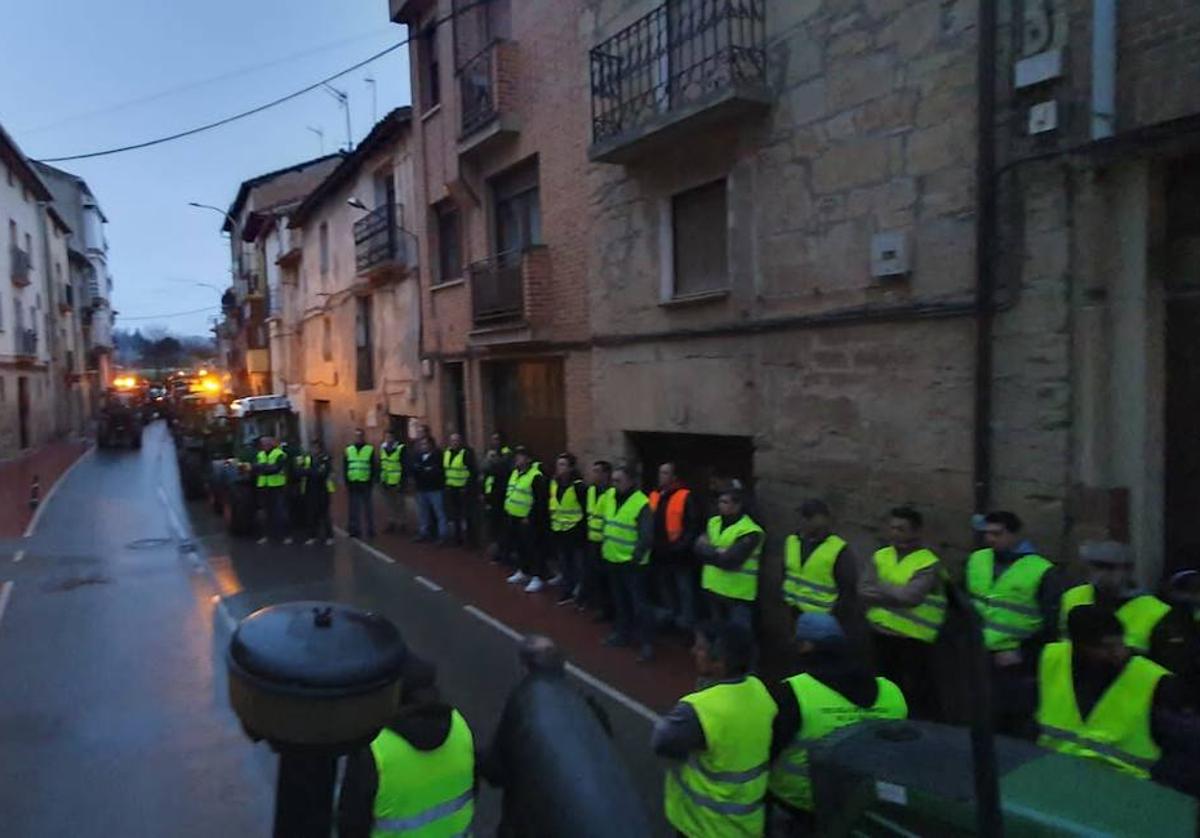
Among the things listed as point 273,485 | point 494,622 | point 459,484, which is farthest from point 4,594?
point 494,622

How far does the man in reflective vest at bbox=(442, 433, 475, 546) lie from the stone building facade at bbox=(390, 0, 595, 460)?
3.27ft

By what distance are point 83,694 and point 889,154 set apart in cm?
777

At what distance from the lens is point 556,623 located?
30.9 feet

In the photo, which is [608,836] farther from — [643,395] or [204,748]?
[643,395]

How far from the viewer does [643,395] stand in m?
10.3

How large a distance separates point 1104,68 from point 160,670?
858 centimetres

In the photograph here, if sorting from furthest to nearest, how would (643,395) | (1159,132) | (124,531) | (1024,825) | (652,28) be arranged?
1. (124,531)
2. (643,395)
3. (652,28)
4. (1159,132)
5. (1024,825)

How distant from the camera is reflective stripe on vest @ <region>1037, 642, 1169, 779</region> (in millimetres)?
3473

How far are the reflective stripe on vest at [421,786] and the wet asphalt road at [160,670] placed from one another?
6.58 ft

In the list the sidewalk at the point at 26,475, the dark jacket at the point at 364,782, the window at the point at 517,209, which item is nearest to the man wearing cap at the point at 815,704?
the dark jacket at the point at 364,782

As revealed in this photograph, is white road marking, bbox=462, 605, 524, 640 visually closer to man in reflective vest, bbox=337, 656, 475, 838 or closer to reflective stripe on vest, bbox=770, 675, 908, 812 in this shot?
reflective stripe on vest, bbox=770, 675, 908, 812

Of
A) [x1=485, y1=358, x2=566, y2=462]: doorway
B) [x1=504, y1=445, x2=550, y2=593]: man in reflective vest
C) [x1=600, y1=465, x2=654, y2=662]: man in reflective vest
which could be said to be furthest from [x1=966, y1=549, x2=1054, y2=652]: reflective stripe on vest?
[x1=485, y1=358, x2=566, y2=462]: doorway

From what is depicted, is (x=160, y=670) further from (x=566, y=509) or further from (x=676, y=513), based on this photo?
(x=676, y=513)

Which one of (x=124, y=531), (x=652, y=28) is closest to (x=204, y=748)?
(x=652, y=28)
